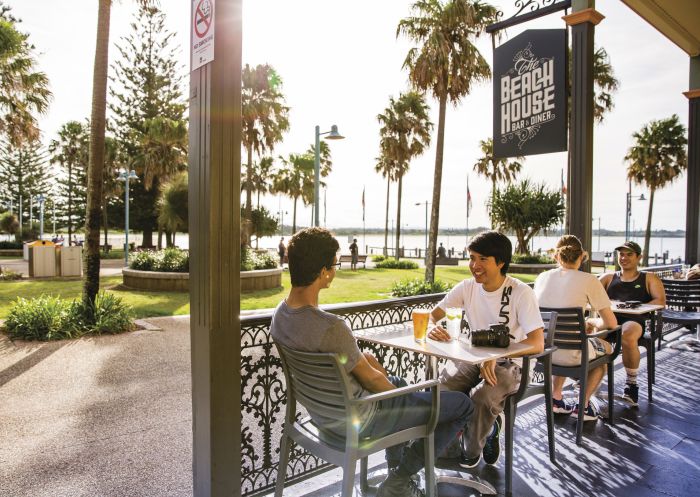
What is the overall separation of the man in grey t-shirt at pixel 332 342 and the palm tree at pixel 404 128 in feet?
91.4

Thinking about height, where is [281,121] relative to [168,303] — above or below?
above

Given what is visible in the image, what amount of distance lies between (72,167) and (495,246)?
52.5 meters

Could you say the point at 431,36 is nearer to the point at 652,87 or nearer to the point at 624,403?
the point at 652,87

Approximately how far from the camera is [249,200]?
20.1 m

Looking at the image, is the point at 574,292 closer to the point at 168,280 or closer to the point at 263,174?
the point at 168,280

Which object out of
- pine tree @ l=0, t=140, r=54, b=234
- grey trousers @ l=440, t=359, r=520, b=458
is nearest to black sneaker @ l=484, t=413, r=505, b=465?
grey trousers @ l=440, t=359, r=520, b=458

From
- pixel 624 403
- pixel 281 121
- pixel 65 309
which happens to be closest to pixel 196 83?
pixel 624 403

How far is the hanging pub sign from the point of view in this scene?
4750 millimetres

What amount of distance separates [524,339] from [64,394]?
17.0ft

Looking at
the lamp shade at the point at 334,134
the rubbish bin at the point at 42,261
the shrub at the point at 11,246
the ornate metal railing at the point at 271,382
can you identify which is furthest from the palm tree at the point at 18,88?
the shrub at the point at 11,246

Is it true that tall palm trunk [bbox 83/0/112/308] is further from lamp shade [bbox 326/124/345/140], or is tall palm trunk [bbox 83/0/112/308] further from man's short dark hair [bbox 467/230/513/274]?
man's short dark hair [bbox 467/230/513/274]

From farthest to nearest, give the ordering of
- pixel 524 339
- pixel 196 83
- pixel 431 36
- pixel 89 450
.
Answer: pixel 431 36, pixel 89 450, pixel 524 339, pixel 196 83

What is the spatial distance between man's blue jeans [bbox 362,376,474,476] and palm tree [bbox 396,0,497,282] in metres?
13.1

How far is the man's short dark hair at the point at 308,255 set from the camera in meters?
2.18
